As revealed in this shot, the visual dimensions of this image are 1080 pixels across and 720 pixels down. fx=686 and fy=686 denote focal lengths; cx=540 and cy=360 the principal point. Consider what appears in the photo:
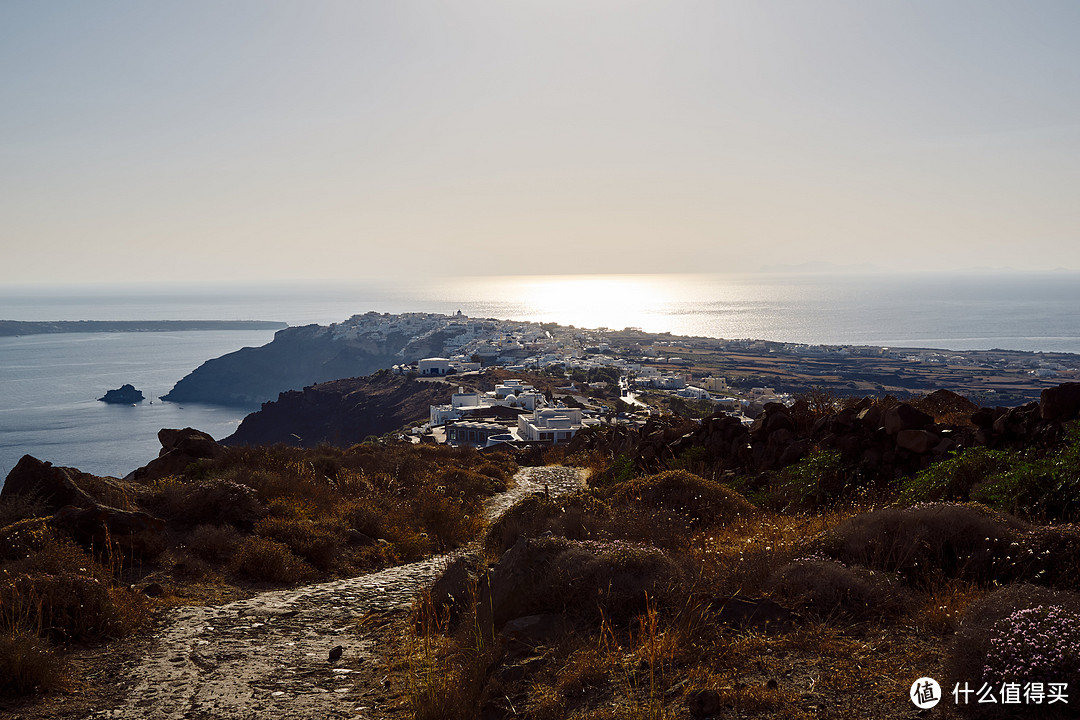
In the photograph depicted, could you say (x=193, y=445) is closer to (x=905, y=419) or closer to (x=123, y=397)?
(x=905, y=419)

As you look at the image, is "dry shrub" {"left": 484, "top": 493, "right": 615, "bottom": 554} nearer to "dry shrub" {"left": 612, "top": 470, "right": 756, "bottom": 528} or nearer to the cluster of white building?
"dry shrub" {"left": 612, "top": 470, "right": 756, "bottom": 528}

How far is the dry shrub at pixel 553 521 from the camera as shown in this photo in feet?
21.2

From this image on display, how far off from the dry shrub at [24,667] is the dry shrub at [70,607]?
661 mm

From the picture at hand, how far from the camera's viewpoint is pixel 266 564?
24.4 ft

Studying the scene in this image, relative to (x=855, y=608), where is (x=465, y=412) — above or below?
below

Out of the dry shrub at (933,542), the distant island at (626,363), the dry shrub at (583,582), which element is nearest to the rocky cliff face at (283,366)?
the distant island at (626,363)

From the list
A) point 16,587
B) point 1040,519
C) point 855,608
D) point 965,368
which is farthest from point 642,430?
point 965,368

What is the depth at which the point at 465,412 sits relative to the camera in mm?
54688

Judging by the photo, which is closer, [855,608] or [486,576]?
[855,608]

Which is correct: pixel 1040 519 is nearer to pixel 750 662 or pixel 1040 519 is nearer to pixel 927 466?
pixel 927 466

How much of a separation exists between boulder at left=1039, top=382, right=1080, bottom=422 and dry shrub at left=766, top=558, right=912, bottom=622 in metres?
4.96

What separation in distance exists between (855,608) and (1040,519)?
2426 mm

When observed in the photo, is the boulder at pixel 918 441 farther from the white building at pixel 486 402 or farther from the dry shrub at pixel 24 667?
the white building at pixel 486 402

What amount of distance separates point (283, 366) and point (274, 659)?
147054mm
